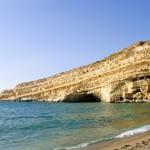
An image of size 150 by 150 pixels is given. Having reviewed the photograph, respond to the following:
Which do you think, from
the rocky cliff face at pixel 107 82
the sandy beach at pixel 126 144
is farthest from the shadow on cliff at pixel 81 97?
the sandy beach at pixel 126 144

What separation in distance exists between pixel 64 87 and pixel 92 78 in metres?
9.06

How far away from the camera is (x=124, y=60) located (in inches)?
3307

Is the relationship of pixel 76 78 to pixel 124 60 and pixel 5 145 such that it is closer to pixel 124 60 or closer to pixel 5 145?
pixel 124 60

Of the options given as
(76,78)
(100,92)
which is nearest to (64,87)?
(76,78)

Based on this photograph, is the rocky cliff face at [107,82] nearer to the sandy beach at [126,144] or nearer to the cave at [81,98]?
the cave at [81,98]

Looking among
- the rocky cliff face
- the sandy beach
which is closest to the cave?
the rocky cliff face

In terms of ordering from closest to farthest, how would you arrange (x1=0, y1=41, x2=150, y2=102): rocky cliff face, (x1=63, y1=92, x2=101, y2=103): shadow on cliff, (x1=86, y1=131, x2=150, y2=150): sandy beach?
(x1=86, y1=131, x2=150, y2=150): sandy beach
(x1=0, y1=41, x2=150, y2=102): rocky cliff face
(x1=63, y1=92, x2=101, y2=103): shadow on cliff

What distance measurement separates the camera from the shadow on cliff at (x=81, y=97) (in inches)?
3051

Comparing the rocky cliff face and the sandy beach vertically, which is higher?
the rocky cliff face

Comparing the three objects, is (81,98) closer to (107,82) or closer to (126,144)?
(107,82)

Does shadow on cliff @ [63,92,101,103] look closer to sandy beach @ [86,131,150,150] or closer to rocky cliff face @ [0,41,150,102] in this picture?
rocky cliff face @ [0,41,150,102]

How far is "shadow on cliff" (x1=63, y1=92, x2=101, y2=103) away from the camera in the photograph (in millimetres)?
77500

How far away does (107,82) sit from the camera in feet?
248

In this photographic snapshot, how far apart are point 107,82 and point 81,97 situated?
6.70 m
